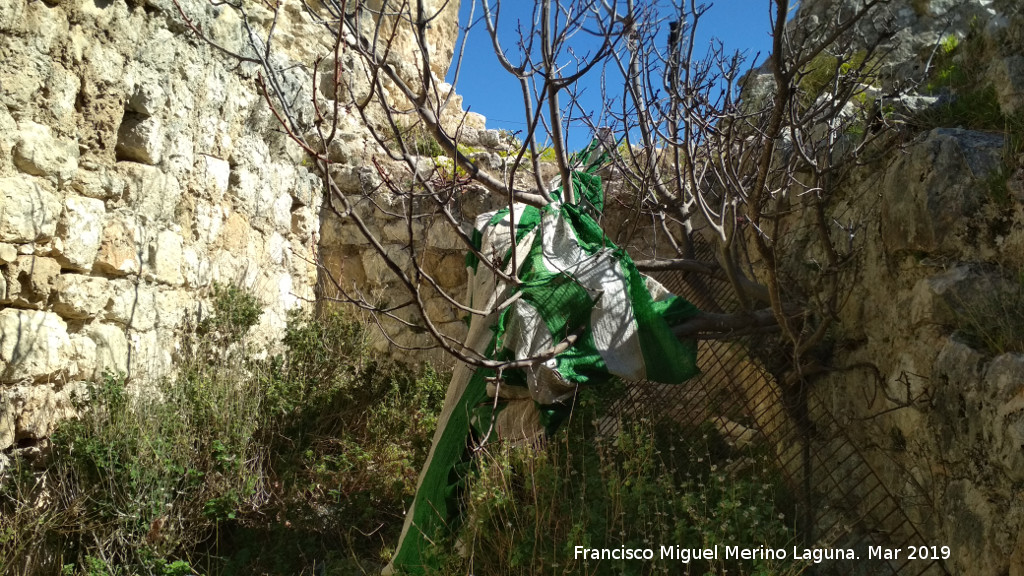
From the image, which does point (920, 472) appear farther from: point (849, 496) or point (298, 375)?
point (298, 375)

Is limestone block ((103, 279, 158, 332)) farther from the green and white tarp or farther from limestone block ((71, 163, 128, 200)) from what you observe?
the green and white tarp

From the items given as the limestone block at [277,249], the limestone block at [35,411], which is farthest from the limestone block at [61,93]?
the limestone block at [277,249]

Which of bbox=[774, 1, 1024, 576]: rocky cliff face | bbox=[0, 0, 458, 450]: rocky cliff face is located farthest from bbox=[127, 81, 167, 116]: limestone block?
bbox=[774, 1, 1024, 576]: rocky cliff face

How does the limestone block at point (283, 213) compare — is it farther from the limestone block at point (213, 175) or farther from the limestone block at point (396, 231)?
the limestone block at point (396, 231)

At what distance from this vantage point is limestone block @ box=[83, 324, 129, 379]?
3951mm

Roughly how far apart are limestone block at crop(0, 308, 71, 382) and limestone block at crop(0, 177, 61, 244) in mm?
364

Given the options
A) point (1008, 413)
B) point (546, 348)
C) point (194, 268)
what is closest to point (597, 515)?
point (546, 348)

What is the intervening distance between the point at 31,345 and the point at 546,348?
2.43 meters

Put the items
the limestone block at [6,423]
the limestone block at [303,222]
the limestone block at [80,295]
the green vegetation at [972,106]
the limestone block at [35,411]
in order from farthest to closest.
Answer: the limestone block at [303,222]
the limestone block at [80,295]
the limestone block at [35,411]
the limestone block at [6,423]
the green vegetation at [972,106]

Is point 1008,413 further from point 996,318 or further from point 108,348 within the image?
point 108,348

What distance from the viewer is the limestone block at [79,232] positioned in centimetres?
372

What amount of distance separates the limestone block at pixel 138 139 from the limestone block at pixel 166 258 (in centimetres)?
46

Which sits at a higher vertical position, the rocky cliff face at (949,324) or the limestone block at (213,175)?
the limestone block at (213,175)

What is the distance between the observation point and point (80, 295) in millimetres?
3842
